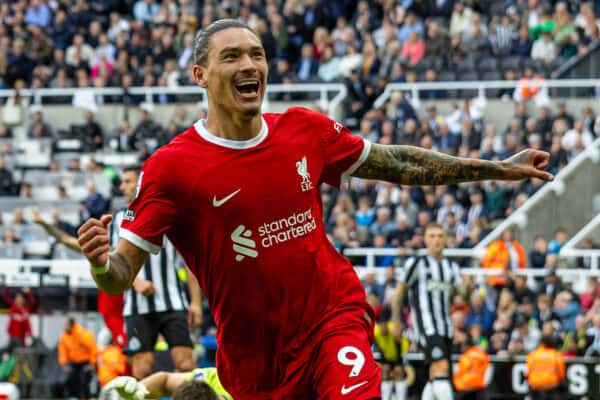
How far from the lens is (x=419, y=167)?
7.73 meters

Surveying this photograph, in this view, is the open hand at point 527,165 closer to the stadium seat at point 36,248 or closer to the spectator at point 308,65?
the stadium seat at point 36,248

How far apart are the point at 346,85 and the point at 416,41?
144 cm

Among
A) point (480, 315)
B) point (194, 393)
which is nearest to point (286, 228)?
point (194, 393)

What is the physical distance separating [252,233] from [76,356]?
12800 millimetres

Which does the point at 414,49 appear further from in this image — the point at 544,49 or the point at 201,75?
the point at 201,75

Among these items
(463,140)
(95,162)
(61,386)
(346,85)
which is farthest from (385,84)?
(61,386)

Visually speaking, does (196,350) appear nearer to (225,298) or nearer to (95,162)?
(95,162)

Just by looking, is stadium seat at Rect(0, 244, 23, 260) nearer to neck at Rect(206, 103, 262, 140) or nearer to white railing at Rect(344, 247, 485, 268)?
white railing at Rect(344, 247, 485, 268)

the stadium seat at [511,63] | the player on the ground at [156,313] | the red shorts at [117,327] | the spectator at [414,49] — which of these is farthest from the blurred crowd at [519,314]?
the spectator at [414,49]

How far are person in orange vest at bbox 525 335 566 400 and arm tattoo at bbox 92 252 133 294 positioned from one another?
1038 centimetres

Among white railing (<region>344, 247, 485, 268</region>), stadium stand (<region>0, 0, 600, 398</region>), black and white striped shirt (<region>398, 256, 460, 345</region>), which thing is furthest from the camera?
white railing (<region>344, 247, 485, 268</region>)

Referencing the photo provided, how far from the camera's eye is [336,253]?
7.48 m

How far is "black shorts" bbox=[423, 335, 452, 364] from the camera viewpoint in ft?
48.0

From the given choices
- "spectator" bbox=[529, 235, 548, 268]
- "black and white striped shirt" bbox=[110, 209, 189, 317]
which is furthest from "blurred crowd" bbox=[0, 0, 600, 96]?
"black and white striped shirt" bbox=[110, 209, 189, 317]
